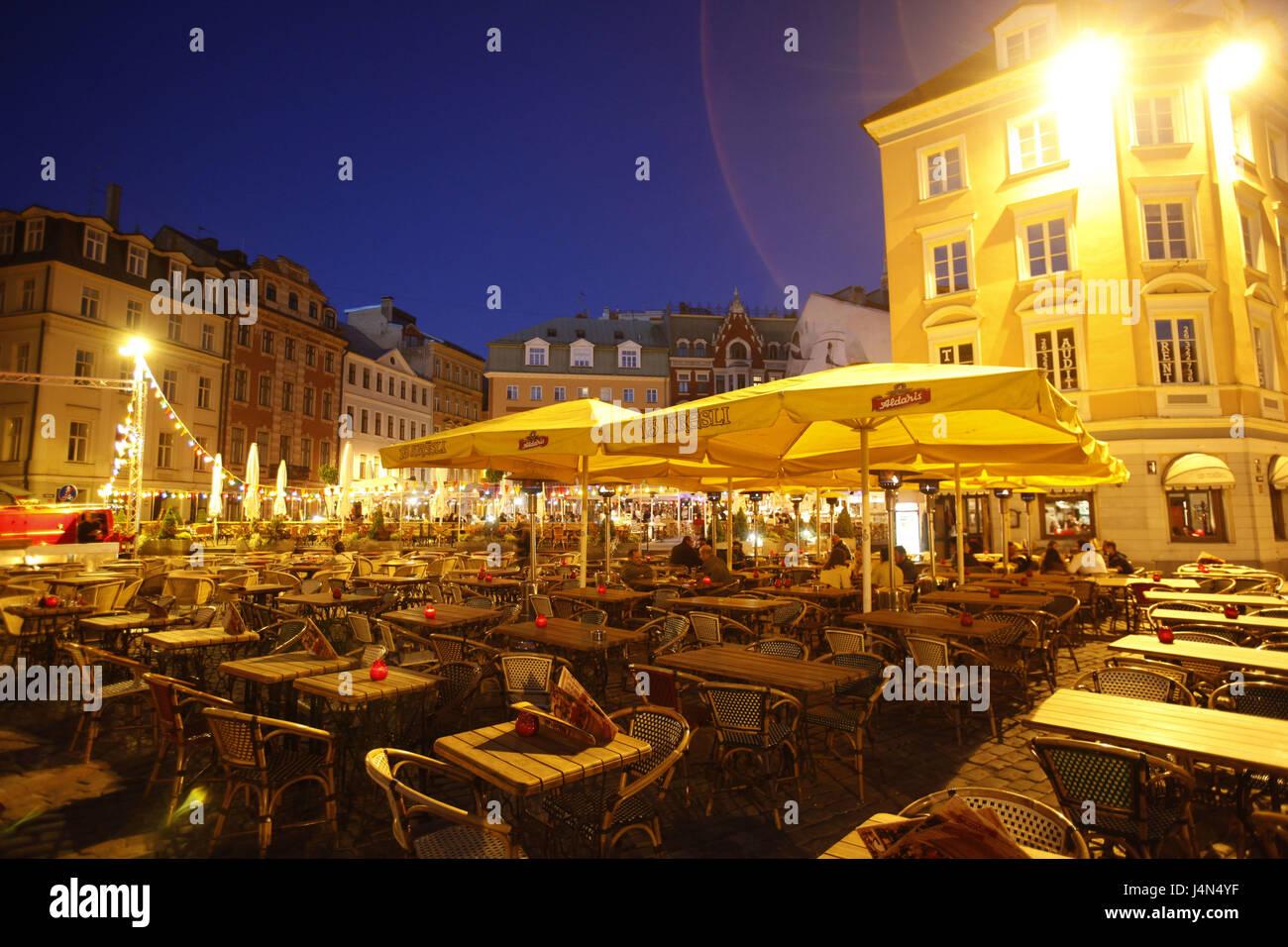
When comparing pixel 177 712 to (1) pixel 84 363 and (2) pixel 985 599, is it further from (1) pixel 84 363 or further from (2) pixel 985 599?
(1) pixel 84 363

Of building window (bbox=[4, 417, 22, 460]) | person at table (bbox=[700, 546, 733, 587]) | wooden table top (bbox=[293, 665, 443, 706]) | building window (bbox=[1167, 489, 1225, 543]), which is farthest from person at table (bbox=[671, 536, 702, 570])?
building window (bbox=[4, 417, 22, 460])

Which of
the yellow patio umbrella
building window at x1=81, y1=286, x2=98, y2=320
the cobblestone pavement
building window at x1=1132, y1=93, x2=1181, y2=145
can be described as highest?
building window at x1=1132, y1=93, x2=1181, y2=145

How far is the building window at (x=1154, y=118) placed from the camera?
1958 cm

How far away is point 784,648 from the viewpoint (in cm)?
575

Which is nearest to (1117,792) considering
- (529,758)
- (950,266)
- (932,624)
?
(529,758)

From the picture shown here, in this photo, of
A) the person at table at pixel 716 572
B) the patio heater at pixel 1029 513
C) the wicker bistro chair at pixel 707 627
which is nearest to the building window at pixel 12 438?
the person at table at pixel 716 572

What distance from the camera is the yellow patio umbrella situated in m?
5.20

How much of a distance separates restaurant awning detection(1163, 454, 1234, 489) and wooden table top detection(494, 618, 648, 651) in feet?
60.9

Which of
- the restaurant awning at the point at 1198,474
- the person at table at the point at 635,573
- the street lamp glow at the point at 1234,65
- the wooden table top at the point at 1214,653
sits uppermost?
the street lamp glow at the point at 1234,65

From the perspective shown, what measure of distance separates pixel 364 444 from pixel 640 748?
4679cm

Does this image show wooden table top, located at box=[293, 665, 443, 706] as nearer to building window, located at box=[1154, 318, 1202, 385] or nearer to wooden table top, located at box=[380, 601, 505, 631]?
wooden table top, located at box=[380, 601, 505, 631]

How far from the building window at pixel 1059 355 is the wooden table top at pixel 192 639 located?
21.8m

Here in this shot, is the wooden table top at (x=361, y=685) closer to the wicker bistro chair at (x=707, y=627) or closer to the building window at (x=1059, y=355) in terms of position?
the wicker bistro chair at (x=707, y=627)
